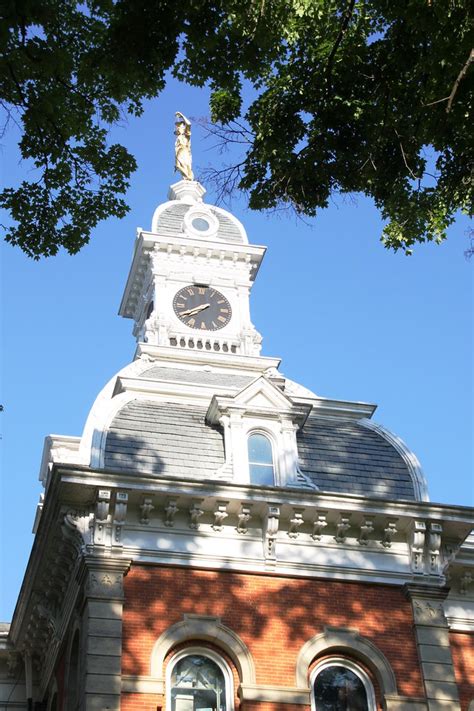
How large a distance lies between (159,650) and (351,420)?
684 cm

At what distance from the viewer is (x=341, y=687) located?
60.8ft

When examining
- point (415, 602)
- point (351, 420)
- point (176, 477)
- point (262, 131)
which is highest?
point (351, 420)

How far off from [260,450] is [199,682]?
4.60 m

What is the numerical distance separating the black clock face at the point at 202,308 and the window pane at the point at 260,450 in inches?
226

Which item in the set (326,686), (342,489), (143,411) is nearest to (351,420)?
(342,489)

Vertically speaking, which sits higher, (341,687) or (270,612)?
(270,612)

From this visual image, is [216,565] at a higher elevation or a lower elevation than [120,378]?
lower

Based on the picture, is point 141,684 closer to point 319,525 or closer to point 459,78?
point 319,525

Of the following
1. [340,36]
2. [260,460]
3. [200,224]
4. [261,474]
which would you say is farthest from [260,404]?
[340,36]

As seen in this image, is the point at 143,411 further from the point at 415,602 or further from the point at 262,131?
the point at 262,131

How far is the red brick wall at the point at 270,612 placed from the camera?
1808 cm

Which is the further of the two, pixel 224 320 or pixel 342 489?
pixel 224 320

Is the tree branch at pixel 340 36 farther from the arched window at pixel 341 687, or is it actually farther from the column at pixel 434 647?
the arched window at pixel 341 687

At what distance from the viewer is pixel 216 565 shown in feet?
61.8
